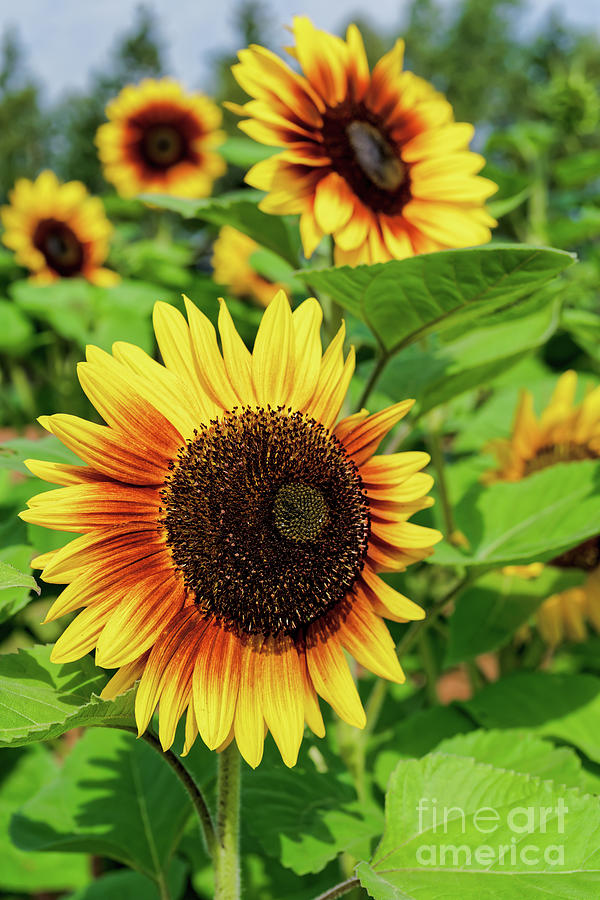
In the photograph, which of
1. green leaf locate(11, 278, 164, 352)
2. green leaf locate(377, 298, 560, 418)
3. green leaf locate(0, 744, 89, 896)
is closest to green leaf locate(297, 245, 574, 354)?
green leaf locate(377, 298, 560, 418)

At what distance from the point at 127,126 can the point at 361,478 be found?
2.76 m

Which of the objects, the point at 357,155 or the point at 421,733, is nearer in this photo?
the point at 357,155

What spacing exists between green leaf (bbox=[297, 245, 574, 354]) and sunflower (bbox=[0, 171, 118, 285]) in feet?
6.07

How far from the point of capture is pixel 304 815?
98 cm

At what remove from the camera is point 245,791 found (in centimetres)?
101

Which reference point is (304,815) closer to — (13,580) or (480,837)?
(480,837)

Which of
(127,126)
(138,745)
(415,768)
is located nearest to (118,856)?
(138,745)

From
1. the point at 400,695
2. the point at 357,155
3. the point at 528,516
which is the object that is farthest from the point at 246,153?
the point at 400,695

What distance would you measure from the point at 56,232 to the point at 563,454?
6.53 ft

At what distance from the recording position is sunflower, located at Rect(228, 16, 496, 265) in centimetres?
94

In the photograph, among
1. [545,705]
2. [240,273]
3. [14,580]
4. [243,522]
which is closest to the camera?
[14,580]

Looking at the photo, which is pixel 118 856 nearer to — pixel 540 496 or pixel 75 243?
pixel 540 496

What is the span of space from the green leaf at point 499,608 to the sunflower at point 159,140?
7.47ft

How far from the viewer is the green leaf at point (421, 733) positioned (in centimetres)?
121
